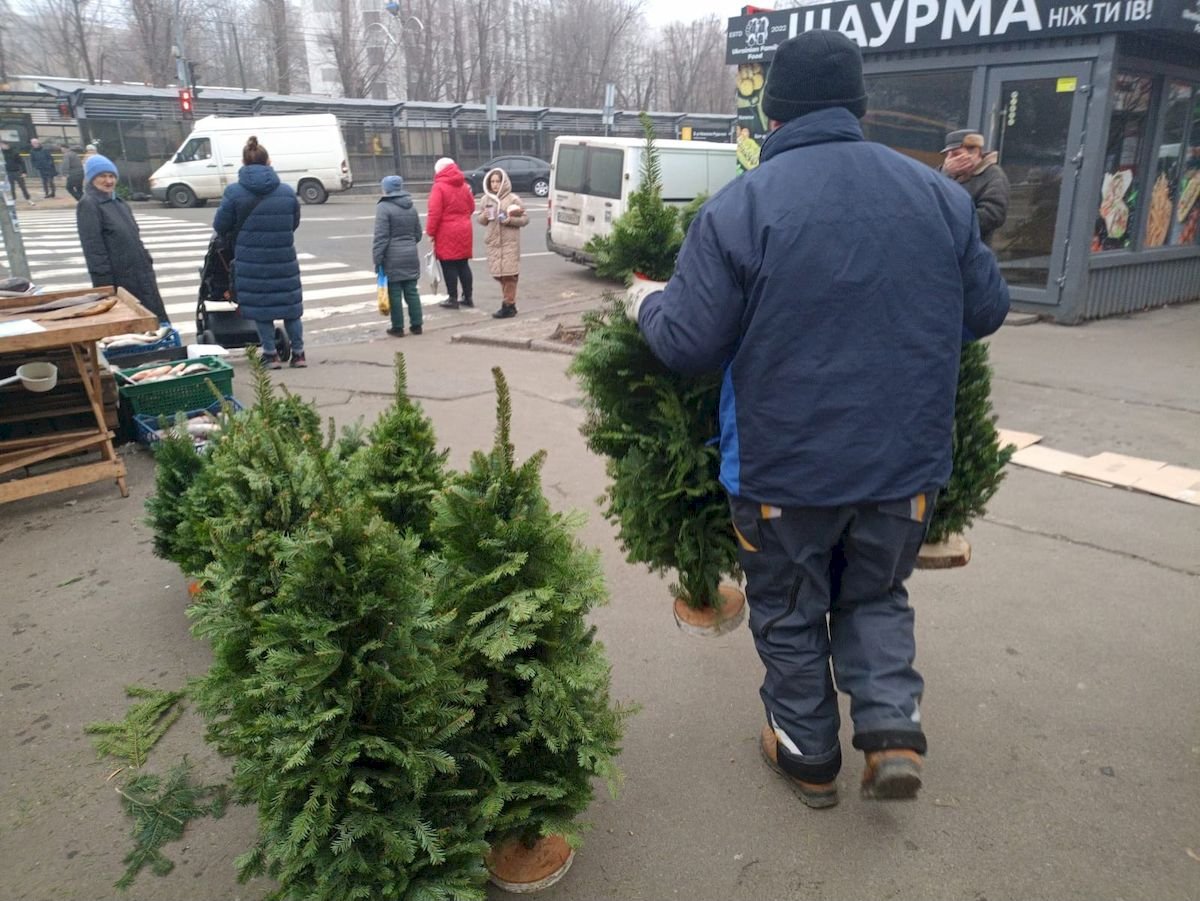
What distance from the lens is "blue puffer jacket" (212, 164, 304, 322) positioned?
7.52m

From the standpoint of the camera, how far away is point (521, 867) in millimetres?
2258

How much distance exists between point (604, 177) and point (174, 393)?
869 cm

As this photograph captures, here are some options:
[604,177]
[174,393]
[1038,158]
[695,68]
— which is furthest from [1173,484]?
[695,68]

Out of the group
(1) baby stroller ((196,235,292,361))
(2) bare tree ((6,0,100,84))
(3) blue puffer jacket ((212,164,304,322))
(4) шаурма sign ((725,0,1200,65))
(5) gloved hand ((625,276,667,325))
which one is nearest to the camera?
(5) gloved hand ((625,276,667,325))

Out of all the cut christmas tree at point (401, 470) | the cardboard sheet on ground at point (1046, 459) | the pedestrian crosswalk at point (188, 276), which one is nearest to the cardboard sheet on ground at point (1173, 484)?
the cardboard sheet on ground at point (1046, 459)

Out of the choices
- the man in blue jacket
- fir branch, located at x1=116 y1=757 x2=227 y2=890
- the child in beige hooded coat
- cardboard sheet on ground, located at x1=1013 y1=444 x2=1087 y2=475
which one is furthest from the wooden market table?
the child in beige hooded coat

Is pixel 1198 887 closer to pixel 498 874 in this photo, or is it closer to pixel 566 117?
pixel 498 874

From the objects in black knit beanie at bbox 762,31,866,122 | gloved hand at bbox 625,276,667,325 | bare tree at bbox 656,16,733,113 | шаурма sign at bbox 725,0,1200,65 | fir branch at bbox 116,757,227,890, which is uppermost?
bare tree at bbox 656,16,733,113

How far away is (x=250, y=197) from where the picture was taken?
7.53m

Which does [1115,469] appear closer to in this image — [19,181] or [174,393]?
[174,393]

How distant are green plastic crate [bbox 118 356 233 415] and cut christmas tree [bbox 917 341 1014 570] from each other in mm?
4611

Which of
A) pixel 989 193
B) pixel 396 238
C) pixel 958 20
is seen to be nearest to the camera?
pixel 989 193

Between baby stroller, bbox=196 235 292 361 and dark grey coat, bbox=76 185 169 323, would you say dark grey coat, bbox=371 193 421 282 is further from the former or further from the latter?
dark grey coat, bbox=76 185 169 323

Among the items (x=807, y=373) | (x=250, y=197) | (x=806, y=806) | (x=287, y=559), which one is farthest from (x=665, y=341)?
(x=250, y=197)
